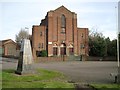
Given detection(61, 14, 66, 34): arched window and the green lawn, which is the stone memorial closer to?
Result: the green lawn

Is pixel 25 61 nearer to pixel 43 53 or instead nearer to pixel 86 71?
pixel 86 71

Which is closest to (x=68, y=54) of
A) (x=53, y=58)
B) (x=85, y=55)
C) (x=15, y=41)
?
(x=85, y=55)

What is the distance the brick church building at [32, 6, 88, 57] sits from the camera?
72125 millimetres

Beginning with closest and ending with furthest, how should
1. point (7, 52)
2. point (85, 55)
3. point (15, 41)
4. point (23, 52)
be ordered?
1. point (23, 52)
2. point (85, 55)
3. point (7, 52)
4. point (15, 41)

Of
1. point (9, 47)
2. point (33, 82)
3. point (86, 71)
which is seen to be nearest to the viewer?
point (33, 82)

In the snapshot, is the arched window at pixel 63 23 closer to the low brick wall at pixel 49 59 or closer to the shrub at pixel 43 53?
the shrub at pixel 43 53

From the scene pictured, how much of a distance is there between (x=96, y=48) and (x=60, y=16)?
46.2ft

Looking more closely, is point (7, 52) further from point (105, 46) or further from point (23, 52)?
point (23, 52)

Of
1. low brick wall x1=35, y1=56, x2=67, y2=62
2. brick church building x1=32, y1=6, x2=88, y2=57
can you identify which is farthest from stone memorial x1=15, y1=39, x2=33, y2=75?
brick church building x1=32, y1=6, x2=88, y2=57

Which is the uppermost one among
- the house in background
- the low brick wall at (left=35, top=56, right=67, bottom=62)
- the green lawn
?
the house in background

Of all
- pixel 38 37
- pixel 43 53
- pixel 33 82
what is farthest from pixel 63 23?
pixel 33 82

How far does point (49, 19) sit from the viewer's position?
7262 centimetres

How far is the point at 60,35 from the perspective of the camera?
243 ft

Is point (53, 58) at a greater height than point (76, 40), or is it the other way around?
point (76, 40)
